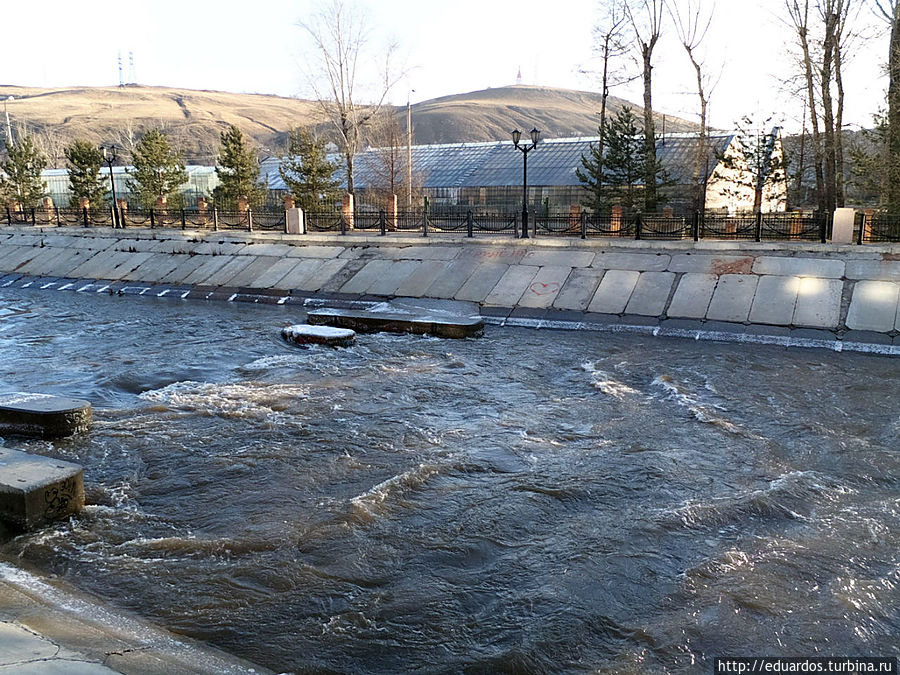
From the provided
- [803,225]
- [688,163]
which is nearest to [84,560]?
[803,225]

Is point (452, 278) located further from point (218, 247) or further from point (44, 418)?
point (44, 418)

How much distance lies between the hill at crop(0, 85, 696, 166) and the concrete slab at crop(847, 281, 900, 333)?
365ft

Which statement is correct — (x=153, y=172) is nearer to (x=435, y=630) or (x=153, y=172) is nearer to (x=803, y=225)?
(x=803, y=225)

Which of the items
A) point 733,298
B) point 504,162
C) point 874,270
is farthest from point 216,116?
point 874,270

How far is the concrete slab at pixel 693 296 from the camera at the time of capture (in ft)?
51.9

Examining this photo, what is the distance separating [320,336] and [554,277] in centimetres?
685

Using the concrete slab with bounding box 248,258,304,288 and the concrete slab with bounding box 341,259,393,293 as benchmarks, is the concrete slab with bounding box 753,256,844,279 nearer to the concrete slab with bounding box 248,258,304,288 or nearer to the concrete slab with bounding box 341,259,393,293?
the concrete slab with bounding box 341,259,393,293

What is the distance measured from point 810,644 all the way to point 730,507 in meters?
2.20

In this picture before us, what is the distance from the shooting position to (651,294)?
54.7 feet

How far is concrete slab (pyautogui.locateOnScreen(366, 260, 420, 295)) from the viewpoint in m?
19.2

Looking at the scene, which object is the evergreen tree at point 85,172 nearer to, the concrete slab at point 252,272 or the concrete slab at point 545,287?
the concrete slab at point 252,272

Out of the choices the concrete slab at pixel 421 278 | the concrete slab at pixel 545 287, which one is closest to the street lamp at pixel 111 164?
the concrete slab at pixel 421 278

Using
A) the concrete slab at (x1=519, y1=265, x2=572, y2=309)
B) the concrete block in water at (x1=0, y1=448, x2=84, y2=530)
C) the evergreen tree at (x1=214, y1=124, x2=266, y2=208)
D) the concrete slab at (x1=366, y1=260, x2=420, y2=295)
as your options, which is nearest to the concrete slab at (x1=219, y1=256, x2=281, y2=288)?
the concrete slab at (x1=366, y1=260, x2=420, y2=295)

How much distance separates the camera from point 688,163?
36.2 m
